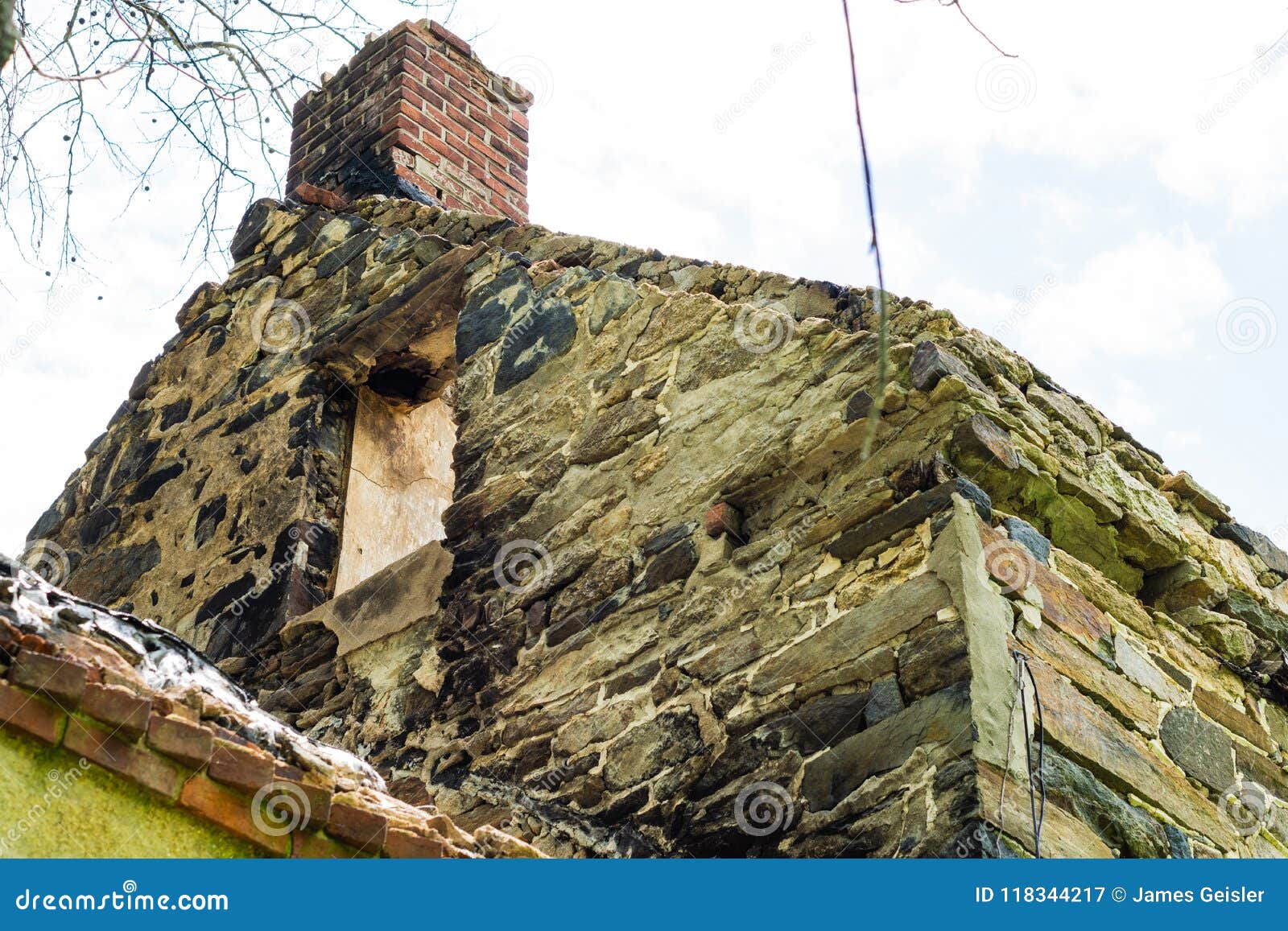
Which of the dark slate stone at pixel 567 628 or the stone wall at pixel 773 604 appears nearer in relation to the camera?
the stone wall at pixel 773 604

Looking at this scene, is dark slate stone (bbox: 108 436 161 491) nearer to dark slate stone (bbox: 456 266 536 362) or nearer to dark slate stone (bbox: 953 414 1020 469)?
dark slate stone (bbox: 456 266 536 362)

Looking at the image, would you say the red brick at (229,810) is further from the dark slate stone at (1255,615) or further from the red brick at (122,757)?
the dark slate stone at (1255,615)

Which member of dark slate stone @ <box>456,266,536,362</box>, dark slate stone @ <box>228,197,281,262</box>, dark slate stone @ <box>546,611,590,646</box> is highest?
dark slate stone @ <box>228,197,281,262</box>

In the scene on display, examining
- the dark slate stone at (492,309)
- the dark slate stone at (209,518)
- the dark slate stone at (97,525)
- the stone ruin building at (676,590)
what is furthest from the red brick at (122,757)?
the dark slate stone at (97,525)

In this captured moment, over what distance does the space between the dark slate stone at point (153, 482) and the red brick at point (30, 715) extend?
380 centimetres

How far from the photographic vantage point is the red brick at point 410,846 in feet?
9.70

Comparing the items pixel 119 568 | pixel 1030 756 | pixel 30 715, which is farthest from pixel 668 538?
pixel 119 568

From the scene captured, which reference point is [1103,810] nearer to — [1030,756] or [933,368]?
[1030,756]

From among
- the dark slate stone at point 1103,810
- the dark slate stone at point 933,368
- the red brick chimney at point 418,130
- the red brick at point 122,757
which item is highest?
the red brick chimney at point 418,130

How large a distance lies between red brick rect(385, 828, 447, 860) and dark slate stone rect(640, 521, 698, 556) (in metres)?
1.54

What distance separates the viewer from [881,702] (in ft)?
12.1

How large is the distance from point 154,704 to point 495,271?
3.01m

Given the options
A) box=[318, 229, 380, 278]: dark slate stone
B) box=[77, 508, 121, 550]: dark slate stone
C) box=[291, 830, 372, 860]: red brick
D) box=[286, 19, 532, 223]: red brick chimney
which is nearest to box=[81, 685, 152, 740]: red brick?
box=[291, 830, 372, 860]: red brick

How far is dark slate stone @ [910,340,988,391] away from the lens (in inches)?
160
